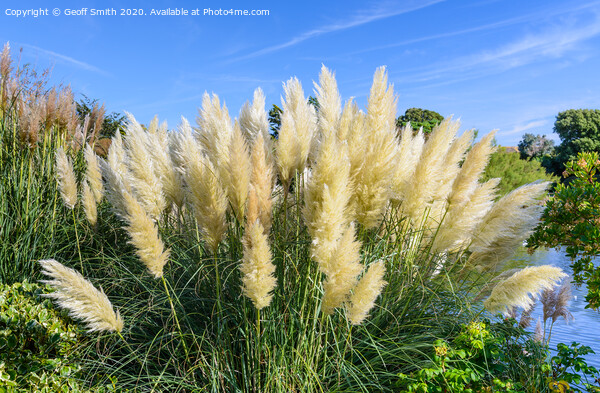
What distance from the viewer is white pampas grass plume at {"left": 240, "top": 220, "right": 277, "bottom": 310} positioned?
2053mm

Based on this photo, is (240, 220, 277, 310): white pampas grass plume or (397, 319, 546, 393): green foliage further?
(397, 319, 546, 393): green foliage

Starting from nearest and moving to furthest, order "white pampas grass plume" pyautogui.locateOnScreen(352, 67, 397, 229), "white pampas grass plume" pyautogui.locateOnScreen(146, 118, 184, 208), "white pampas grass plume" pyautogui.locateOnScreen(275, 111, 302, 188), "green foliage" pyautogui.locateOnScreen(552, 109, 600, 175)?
"white pampas grass plume" pyautogui.locateOnScreen(352, 67, 397, 229), "white pampas grass plume" pyautogui.locateOnScreen(275, 111, 302, 188), "white pampas grass plume" pyautogui.locateOnScreen(146, 118, 184, 208), "green foliage" pyautogui.locateOnScreen(552, 109, 600, 175)

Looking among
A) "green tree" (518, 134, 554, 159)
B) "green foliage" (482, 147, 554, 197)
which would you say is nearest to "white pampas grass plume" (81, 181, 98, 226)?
"green foliage" (482, 147, 554, 197)

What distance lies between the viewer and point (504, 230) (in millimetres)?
3086

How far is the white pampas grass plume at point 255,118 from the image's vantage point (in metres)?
3.39

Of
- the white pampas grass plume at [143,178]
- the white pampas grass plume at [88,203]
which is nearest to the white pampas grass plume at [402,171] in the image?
the white pampas grass plume at [143,178]

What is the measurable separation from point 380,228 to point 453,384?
1091 mm

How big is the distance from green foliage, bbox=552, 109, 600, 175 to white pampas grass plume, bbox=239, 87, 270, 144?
40.7 m

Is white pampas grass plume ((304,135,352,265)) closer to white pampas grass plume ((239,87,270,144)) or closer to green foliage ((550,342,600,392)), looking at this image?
white pampas grass plume ((239,87,270,144))

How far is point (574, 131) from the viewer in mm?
40000

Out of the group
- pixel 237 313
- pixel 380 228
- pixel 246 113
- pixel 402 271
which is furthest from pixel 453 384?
pixel 246 113

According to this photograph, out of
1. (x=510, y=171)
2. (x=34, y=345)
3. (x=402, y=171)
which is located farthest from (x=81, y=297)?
(x=510, y=171)

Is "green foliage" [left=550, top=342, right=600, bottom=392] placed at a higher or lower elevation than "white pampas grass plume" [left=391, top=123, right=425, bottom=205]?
lower

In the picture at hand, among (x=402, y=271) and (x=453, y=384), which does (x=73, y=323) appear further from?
(x=453, y=384)
